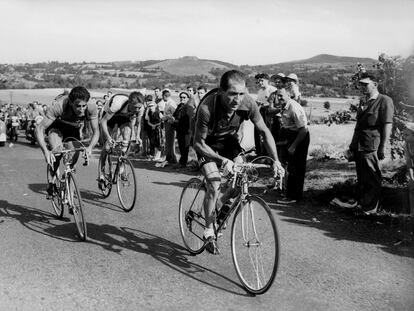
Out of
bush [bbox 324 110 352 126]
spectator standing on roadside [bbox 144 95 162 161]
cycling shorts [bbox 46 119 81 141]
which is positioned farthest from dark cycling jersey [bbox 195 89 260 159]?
spectator standing on roadside [bbox 144 95 162 161]

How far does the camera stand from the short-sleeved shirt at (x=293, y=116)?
8.18m

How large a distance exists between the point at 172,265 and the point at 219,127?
1.70 meters

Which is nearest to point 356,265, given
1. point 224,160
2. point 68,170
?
point 224,160

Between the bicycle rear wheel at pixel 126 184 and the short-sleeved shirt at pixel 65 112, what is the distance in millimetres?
1088

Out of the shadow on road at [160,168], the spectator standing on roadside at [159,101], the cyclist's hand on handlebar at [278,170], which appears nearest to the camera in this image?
the cyclist's hand on handlebar at [278,170]

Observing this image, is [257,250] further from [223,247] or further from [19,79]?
[19,79]

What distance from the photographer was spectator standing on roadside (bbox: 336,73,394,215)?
22.7 ft

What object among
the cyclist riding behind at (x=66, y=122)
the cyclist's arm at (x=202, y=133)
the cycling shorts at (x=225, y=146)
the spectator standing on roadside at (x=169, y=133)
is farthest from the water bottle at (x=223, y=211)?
the spectator standing on roadside at (x=169, y=133)

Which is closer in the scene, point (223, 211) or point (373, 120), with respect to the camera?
point (223, 211)

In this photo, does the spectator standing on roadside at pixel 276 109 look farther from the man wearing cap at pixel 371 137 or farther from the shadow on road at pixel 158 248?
the shadow on road at pixel 158 248

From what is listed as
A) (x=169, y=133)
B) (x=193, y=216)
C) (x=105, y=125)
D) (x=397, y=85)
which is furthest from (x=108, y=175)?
(x=397, y=85)

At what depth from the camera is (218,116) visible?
503 cm

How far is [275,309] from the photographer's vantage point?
4.21 meters

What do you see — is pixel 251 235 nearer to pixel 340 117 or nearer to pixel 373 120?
pixel 373 120
